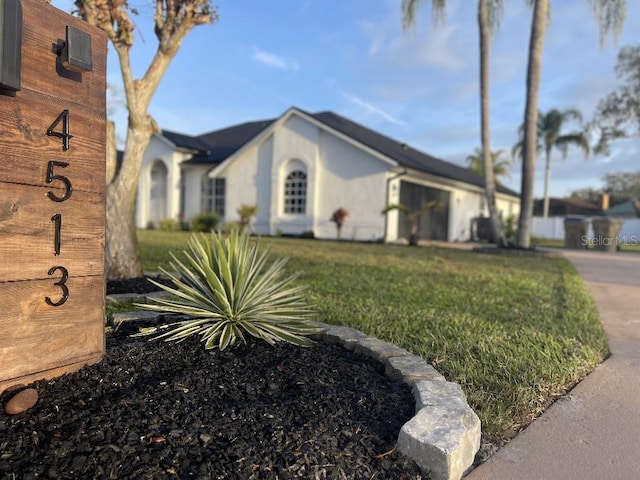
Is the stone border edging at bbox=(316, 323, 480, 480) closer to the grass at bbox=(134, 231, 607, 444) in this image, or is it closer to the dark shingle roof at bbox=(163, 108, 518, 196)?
the grass at bbox=(134, 231, 607, 444)

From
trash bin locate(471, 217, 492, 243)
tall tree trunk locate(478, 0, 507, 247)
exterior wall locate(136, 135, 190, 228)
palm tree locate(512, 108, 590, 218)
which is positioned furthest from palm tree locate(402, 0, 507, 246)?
palm tree locate(512, 108, 590, 218)

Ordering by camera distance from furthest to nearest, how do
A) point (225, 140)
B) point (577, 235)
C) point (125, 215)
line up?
1. point (225, 140)
2. point (577, 235)
3. point (125, 215)

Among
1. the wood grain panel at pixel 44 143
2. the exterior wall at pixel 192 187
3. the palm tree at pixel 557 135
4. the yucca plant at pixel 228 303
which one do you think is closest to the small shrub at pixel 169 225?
the exterior wall at pixel 192 187

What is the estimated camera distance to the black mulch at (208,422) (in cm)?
170

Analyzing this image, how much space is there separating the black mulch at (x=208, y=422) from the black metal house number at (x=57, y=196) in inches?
17.8

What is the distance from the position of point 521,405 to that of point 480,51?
14939 millimetres

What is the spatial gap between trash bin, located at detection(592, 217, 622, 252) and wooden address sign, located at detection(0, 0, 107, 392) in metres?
19.9

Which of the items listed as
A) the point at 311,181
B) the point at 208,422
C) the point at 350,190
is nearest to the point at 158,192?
the point at 311,181

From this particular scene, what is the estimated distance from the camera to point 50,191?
7.25 feet

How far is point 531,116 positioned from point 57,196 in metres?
14.3

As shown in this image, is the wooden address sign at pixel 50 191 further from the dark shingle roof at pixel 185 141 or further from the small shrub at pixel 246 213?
the dark shingle roof at pixel 185 141

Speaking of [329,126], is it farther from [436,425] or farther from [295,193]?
[436,425]

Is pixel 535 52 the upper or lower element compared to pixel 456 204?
upper

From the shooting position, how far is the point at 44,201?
219cm
